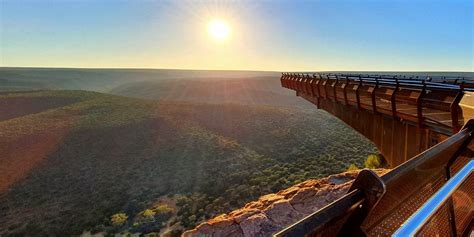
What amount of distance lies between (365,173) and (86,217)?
104ft

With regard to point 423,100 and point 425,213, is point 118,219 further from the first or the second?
point 425,213

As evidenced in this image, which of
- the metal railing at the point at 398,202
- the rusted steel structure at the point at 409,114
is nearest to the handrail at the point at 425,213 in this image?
the metal railing at the point at 398,202

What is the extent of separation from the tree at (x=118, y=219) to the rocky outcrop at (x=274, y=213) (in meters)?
20.8

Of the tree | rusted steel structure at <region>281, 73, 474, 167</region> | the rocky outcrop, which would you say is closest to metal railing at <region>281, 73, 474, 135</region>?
rusted steel structure at <region>281, 73, 474, 167</region>

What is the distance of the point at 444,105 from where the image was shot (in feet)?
24.2

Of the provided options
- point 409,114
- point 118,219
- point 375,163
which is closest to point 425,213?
point 409,114

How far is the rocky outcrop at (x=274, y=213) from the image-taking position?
7.44 m

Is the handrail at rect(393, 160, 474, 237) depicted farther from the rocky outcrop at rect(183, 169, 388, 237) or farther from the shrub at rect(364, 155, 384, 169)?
the shrub at rect(364, 155, 384, 169)

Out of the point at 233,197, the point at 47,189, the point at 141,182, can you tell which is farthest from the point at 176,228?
the point at 47,189

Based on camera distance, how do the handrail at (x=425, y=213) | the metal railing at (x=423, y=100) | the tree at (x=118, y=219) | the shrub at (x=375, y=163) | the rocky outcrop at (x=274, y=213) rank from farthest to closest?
the tree at (x=118, y=219), the shrub at (x=375, y=163), the rocky outcrop at (x=274, y=213), the metal railing at (x=423, y=100), the handrail at (x=425, y=213)

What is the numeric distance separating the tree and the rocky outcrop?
68.3ft

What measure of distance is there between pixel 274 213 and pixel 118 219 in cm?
2290

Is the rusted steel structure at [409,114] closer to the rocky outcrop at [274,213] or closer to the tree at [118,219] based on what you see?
the rocky outcrop at [274,213]

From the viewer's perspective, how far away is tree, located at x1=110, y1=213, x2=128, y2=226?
25.1m
